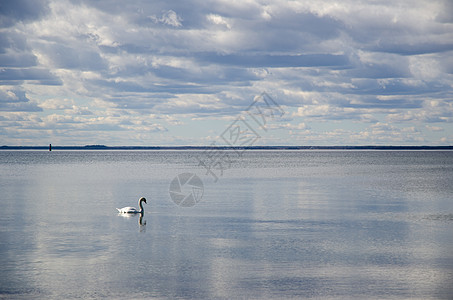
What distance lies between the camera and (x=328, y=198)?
48.5m

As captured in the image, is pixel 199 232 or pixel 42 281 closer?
pixel 42 281

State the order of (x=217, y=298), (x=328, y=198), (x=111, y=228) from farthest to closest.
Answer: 1. (x=328, y=198)
2. (x=111, y=228)
3. (x=217, y=298)

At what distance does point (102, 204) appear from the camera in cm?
4359

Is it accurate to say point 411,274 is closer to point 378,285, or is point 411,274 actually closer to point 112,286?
point 378,285

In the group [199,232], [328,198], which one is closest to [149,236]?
[199,232]

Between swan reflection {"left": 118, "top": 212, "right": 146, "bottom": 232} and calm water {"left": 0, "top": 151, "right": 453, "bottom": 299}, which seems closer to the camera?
calm water {"left": 0, "top": 151, "right": 453, "bottom": 299}

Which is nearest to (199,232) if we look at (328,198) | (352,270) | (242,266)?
(242,266)

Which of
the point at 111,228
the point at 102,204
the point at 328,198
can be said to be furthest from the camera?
the point at 328,198

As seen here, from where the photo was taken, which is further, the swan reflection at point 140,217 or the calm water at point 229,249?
the swan reflection at point 140,217

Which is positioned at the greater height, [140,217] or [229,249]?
[140,217]

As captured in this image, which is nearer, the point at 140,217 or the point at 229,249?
the point at 229,249

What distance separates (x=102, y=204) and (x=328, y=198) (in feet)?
61.3

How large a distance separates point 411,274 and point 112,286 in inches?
420

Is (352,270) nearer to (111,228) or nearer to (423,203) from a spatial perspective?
(111,228)
